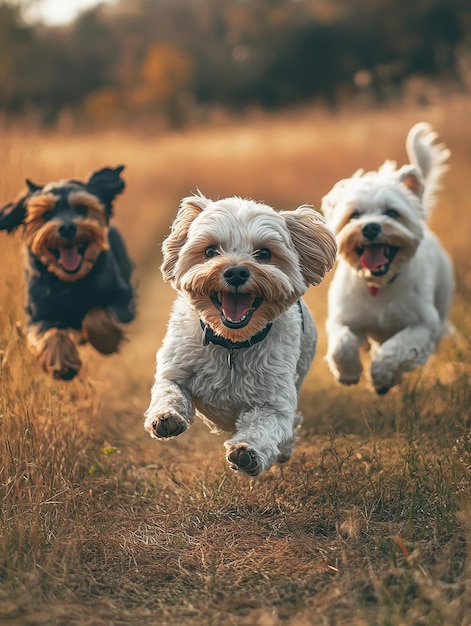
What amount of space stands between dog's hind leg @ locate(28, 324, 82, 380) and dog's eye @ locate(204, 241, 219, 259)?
2.15m

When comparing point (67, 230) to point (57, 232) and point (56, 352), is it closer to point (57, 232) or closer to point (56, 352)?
point (57, 232)

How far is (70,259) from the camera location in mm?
5875

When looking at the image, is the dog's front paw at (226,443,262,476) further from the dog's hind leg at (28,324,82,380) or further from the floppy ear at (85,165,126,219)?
the floppy ear at (85,165,126,219)

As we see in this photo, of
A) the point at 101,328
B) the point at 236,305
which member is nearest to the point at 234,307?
the point at 236,305

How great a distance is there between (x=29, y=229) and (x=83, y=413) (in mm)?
1254

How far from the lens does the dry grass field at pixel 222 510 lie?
11.0 feet

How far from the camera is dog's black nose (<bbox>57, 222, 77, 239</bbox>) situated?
568 centimetres

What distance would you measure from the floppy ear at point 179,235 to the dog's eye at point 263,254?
16.1 inches

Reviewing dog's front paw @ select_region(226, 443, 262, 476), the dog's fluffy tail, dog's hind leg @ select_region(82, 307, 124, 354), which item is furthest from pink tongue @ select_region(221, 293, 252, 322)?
the dog's fluffy tail

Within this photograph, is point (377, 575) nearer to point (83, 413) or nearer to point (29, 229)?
point (83, 413)

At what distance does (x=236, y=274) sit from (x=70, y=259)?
2.31m

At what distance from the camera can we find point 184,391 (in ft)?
14.0

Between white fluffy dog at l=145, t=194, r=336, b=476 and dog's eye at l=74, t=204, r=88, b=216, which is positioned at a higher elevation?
dog's eye at l=74, t=204, r=88, b=216

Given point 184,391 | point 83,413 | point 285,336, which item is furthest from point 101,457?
point 285,336
